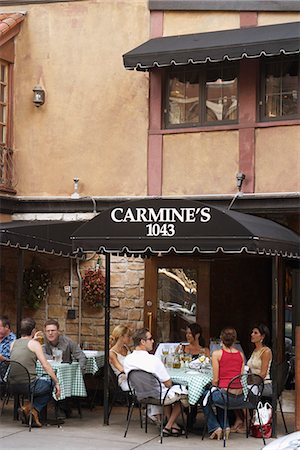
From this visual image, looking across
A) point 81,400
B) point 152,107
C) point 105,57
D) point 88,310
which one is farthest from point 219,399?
point 105,57

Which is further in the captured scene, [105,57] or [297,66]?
[105,57]

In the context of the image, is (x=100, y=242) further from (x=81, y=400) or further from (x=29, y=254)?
(x=29, y=254)

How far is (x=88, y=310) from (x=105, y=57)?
164 inches

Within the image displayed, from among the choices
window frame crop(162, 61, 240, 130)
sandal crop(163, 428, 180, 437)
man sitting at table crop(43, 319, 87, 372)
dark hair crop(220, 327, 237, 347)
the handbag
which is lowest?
sandal crop(163, 428, 180, 437)

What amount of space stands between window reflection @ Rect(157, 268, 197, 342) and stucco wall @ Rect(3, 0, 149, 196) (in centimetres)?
149

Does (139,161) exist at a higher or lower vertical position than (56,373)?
higher

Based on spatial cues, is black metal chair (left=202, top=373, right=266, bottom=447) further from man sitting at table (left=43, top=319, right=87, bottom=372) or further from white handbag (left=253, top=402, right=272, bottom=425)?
man sitting at table (left=43, top=319, right=87, bottom=372)

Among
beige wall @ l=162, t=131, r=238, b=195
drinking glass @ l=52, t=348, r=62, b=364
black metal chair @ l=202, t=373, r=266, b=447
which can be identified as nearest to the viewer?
black metal chair @ l=202, t=373, r=266, b=447

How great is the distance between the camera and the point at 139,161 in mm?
14000

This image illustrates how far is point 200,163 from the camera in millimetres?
13547

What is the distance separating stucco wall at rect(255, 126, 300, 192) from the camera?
12.9m

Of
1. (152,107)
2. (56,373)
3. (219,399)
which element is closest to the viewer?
(219,399)

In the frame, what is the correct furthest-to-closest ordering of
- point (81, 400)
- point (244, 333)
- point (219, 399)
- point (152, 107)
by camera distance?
point (244, 333)
point (152, 107)
point (81, 400)
point (219, 399)

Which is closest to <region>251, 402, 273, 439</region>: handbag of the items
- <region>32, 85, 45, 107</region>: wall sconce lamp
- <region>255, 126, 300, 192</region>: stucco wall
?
<region>255, 126, 300, 192</region>: stucco wall
